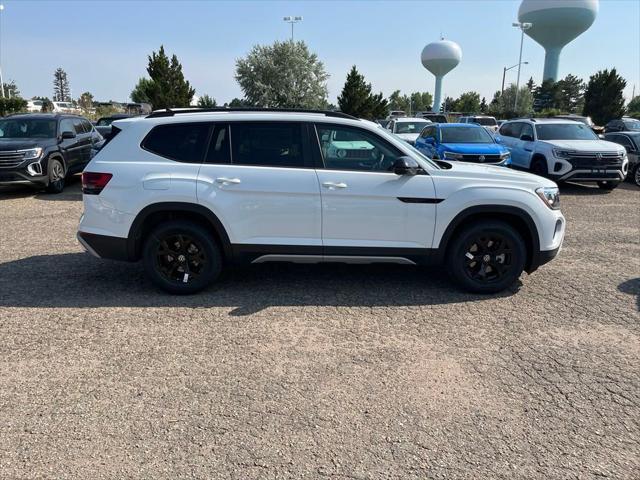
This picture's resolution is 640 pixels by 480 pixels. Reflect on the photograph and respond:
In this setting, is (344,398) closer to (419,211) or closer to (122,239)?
(419,211)

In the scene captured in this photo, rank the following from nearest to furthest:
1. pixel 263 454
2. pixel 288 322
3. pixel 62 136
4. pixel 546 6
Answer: pixel 263 454 → pixel 288 322 → pixel 62 136 → pixel 546 6

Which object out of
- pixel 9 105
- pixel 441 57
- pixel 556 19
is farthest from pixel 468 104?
pixel 9 105

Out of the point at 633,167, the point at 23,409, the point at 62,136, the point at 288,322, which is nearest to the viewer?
the point at 23,409

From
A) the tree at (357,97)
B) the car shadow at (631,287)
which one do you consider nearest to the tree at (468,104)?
the tree at (357,97)

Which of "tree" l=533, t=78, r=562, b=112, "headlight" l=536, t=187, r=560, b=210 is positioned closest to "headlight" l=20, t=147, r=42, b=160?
"headlight" l=536, t=187, r=560, b=210

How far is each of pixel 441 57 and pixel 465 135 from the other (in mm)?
72015

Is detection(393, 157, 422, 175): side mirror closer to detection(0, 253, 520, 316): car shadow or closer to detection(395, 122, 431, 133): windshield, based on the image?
detection(0, 253, 520, 316): car shadow

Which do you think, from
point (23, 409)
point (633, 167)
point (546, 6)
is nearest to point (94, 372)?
point (23, 409)

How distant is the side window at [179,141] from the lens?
192 inches

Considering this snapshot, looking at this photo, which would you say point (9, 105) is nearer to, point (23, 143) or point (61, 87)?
Result: point (23, 143)

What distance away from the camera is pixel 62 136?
11.5 m

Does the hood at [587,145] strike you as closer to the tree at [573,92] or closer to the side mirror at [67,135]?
the side mirror at [67,135]

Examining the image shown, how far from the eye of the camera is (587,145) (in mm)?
12219

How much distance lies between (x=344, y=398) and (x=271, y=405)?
1.62 feet
